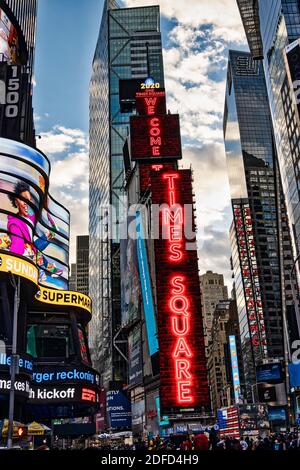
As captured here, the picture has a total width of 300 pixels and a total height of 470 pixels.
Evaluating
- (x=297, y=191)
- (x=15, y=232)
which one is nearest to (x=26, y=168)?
(x=15, y=232)

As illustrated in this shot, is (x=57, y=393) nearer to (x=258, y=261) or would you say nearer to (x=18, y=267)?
(x=18, y=267)

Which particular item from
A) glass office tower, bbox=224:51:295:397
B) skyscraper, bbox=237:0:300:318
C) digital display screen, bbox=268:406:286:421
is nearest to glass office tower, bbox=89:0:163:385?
digital display screen, bbox=268:406:286:421

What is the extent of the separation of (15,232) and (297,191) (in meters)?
59.1

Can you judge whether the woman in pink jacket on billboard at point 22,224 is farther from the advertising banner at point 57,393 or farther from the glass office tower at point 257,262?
the glass office tower at point 257,262

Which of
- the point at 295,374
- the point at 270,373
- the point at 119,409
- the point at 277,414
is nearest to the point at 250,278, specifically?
the point at 270,373

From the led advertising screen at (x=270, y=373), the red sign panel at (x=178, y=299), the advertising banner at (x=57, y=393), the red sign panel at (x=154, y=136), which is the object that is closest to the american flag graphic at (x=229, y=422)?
the red sign panel at (x=178, y=299)

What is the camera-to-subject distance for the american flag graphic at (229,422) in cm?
4041

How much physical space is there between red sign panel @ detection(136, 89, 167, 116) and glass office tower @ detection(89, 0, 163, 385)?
2085 inches

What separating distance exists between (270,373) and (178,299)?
76.5 meters

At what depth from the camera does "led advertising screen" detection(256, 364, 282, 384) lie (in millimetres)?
128750

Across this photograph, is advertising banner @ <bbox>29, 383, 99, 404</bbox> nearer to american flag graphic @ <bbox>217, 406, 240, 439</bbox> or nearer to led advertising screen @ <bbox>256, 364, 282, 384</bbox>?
american flag graphic @ <bbox>217, 406, 240, 439</bbox>

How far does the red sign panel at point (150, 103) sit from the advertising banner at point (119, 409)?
172 feet

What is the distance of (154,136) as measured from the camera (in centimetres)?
8425
